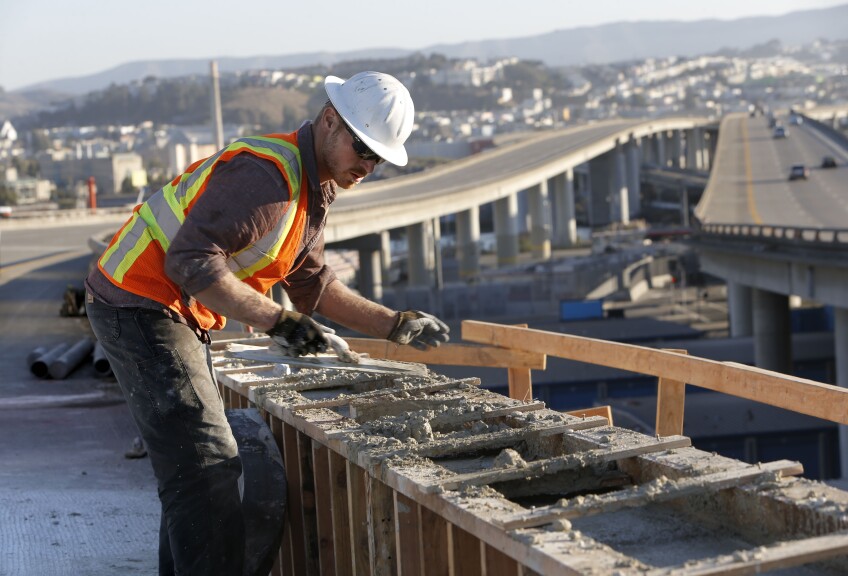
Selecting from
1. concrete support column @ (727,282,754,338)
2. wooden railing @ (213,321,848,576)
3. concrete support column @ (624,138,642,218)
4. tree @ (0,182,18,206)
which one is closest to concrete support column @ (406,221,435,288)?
concrete support column @ (727,282,754,338)

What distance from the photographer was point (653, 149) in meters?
157

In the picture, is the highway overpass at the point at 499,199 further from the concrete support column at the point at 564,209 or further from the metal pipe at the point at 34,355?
the metal pipe at the point at 34,355

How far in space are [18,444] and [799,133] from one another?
11185cm

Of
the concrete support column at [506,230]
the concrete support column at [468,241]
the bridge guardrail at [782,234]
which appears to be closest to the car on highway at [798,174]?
the concrete support column at [468,241]

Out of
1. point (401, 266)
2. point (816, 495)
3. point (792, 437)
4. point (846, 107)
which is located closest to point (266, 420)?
point (816, 495)

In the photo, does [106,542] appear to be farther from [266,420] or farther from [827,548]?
[827,548]

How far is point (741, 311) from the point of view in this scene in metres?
50.5

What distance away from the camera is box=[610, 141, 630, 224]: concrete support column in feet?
380

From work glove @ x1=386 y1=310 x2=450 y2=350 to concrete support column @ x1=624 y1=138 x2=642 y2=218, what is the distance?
118257 millimetres

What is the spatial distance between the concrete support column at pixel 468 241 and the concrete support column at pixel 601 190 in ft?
150

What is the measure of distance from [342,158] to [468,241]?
68938 mm

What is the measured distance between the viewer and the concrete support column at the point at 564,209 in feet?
323

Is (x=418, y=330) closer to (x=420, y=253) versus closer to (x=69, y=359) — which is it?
(x=69, y=359)

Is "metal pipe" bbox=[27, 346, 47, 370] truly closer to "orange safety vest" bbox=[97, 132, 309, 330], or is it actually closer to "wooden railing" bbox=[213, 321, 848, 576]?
"wooden railing" bbox=[213, 321, 848, 576]
